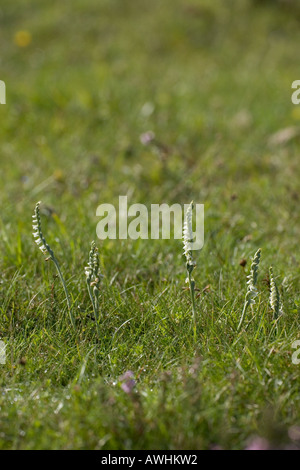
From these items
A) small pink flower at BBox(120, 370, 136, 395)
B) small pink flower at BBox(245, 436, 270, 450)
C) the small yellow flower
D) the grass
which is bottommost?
small pink flower at BBox(245, 436, 270, 450)

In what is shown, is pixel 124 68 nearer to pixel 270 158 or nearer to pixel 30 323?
pixel 270 158

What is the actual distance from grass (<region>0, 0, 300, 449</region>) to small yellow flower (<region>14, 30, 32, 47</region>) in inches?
4.9

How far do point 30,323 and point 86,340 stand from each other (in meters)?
0.31

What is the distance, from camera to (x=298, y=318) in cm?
254

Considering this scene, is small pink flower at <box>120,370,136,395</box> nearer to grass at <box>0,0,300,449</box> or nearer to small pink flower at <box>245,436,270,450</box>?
grass at <box>0,0,300,449</box>

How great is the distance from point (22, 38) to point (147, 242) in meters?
6.77

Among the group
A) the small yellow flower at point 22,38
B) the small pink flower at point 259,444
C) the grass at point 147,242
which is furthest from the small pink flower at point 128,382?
the small yellow flower at point 22,38

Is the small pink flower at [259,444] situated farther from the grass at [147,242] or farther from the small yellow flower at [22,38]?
→ the small yellow flower at [22,38]

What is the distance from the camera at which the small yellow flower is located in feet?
28.7

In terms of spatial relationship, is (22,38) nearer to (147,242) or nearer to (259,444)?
(147,242)

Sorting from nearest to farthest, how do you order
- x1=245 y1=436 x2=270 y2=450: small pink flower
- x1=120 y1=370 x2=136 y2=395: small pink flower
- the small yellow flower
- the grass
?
x1=245 y1=436 x2=270 y2=450: small pink flower → the grass → x1=120 y1=370 x2=136 y2=395: small pink flower → the small yellow flower

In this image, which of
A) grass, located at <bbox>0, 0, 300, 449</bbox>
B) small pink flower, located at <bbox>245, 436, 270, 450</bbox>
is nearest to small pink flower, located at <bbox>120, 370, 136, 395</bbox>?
grass, located at <bbox>0, 0, 300, 449</bbox>

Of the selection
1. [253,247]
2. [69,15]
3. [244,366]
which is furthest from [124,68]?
[244,366]

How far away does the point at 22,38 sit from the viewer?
888 centimetres
